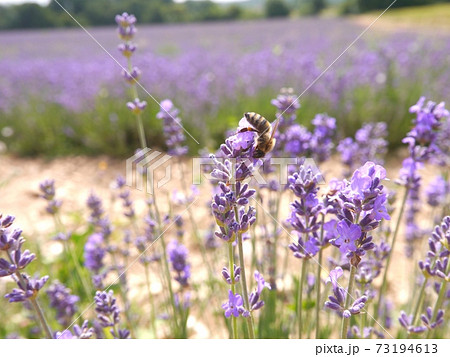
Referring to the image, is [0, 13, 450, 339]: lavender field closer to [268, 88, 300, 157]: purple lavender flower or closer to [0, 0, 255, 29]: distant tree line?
[268, 88, 300, 157]: purple lavender flower

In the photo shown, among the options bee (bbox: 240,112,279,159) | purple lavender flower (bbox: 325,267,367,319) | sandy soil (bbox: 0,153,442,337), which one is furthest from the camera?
sandy soil (bbox: 0,153,442,337)

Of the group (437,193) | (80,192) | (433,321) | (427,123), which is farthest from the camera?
(80,192)

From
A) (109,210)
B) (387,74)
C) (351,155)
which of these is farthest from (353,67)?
(351,155)

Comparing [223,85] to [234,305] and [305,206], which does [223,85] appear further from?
[234,305]

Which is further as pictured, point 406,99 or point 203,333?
point 406,99

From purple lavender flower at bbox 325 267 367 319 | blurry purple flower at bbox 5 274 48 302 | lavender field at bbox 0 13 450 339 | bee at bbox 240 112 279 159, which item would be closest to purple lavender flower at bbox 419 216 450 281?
lavender field at bbox 0 13 450 339

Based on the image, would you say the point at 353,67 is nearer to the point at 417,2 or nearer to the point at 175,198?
the point at 417,2

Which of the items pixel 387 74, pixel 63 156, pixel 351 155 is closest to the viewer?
pixel 351 155

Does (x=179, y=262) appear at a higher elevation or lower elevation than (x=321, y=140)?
lower

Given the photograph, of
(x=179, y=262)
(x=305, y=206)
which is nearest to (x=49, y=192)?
(x=179, y=262)
